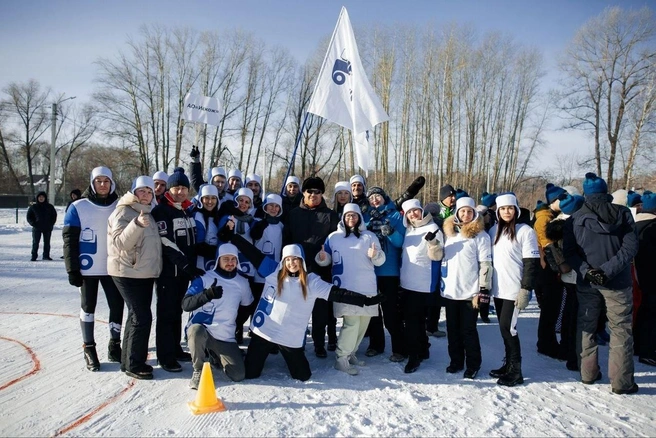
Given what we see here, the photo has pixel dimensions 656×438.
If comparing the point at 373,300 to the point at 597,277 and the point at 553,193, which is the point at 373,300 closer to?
the point at 597,277

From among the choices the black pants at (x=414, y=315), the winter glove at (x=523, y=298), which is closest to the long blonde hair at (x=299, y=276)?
the black pants at (x=414, y=315)

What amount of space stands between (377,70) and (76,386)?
2372cm

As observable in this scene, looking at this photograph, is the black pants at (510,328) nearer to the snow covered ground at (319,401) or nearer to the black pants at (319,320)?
the snow covered ground at (319,401)

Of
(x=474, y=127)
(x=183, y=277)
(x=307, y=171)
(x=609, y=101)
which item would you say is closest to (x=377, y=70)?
(x=474, y=127)

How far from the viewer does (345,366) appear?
457cm

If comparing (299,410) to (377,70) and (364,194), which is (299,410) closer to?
(364,194)

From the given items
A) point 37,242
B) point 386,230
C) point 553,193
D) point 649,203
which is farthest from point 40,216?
point 649,203

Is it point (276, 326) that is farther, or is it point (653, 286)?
point (653, 286)

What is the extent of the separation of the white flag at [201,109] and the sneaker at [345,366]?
721 cm

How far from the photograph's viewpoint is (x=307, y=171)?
31828mm

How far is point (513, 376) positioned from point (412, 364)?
3.55 ft

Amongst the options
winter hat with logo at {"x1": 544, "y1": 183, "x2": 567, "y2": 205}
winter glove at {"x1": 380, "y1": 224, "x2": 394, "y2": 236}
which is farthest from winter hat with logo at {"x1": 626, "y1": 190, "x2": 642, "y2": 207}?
winter glove at {"x1": 380, "y1": 224, "x2": 394, "y2": 236}

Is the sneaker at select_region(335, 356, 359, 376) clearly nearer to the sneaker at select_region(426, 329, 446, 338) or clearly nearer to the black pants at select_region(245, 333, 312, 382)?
the black pants at select_region(245, 333, 312, 382)

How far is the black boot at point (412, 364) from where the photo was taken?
463cm
